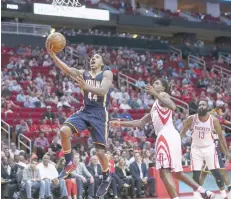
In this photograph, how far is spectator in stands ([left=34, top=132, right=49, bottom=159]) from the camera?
56.0ft

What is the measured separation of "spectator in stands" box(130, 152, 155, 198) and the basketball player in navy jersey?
24.3 feet

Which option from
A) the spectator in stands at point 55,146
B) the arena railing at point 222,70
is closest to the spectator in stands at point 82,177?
the spectator in stands at point 55,146

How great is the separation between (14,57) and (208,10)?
18.7m

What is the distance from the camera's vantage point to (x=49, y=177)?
14.2 metres

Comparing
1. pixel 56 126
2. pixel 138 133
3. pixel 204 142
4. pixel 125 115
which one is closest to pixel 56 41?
pixel 204 142

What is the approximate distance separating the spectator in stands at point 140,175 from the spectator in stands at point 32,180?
10.00 ft

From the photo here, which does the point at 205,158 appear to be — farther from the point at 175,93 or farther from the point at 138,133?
the point at 175,93

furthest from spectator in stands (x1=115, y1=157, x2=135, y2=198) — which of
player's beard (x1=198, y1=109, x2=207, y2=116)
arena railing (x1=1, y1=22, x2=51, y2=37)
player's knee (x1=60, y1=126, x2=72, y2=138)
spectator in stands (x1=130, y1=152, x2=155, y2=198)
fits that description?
arena railing (x1=1, y1=22, x2=51, y2=37)

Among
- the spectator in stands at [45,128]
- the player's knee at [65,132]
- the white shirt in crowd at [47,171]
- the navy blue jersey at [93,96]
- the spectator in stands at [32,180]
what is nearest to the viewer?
the player's knee at [65,132]

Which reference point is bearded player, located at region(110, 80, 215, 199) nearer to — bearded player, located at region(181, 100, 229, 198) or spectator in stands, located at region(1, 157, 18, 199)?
bearded player, located at region(181, 100, 229, 198)

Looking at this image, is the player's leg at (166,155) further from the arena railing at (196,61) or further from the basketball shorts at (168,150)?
the arena railing at (196,61)

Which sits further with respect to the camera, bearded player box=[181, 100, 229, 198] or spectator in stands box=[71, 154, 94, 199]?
spectator in stands box=[71, 154, 94, 199]

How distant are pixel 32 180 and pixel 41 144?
137 inches

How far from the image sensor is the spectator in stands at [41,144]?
17.1 meters
